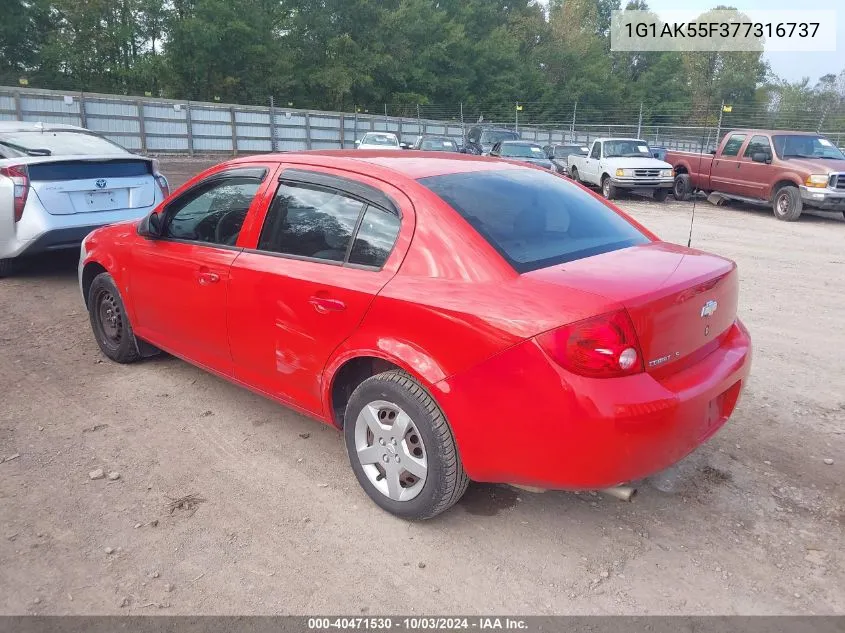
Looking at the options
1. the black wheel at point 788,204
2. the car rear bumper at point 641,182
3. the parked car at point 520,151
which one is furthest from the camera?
the parked car at point 520,151

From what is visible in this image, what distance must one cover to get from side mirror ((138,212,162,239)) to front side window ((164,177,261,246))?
56 mm

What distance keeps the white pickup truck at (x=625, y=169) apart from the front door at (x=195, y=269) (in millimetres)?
14969

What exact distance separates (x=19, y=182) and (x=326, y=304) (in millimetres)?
5039

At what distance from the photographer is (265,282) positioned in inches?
138

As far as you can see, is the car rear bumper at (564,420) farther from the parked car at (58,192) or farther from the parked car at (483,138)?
the parked car at (483,138)

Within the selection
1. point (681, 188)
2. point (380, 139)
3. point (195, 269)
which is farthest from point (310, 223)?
point (380, 139)

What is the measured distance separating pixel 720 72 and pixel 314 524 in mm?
74092

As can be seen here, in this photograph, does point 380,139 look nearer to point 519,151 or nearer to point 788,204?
point 519,151

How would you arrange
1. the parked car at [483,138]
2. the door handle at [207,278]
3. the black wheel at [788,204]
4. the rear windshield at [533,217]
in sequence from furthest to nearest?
the parked car at [483,138], the black wheel at [788,204], the door handle at [207,278], the rear windshield at [533,217]

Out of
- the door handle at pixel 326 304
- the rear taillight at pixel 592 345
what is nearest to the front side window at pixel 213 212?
the door handle at pixel 326 304

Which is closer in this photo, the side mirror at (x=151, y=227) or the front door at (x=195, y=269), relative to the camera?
the front door at (x=195, y=269)

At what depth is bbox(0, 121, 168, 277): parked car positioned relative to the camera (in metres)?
6.59

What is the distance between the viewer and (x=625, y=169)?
1733 cm

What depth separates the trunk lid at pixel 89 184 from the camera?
6.64m
